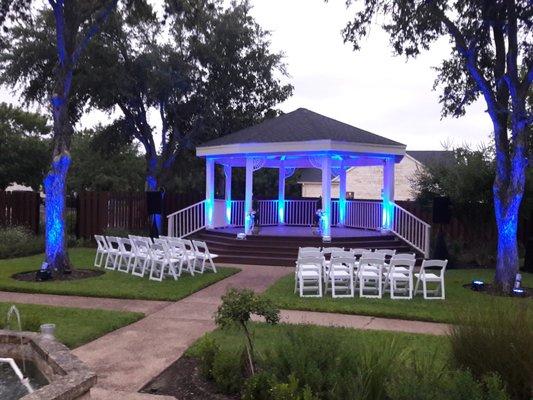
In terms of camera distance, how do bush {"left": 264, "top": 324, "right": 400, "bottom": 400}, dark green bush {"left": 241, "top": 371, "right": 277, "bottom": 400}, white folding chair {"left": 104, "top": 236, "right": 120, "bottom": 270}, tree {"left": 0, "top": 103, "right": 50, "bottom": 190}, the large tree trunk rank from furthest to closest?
tree {"left": 0, "top": 103, "right": 50, "bottom": 190} → white folding chair {"left": 104, "top": 236, "right": 120, "bottom": 270} → the large tree trunk → dark green bush {"left": 241, "top": 371, "right": 277, "bottom": 400} → bush {"left": 264, "top": 324, "right": 400, "bottom": 400}

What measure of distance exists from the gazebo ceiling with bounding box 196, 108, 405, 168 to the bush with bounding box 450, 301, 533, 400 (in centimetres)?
1129

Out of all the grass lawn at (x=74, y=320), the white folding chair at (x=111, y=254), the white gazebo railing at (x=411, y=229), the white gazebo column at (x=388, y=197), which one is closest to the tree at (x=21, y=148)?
the white folding chair at (x=111, y=254)

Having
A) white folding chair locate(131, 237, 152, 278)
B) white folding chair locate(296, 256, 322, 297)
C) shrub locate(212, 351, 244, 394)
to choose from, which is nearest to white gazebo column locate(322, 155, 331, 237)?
white folding chair locate(296, 256, 322, 297)

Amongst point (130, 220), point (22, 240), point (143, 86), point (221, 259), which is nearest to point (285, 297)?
point (221, 259)

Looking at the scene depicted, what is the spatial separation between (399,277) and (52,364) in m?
6.90

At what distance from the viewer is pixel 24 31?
826 inches

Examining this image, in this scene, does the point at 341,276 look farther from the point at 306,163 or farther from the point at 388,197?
the point at 306,163

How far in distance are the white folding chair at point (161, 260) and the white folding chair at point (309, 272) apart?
296 cm

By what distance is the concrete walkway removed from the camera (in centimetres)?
575

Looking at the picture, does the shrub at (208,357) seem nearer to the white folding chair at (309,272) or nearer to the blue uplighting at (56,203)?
the white folding chair at (309,272)

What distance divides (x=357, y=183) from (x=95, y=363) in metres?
38.4

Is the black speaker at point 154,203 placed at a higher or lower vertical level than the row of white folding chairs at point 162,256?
higher

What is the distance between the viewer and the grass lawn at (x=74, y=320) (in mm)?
7016

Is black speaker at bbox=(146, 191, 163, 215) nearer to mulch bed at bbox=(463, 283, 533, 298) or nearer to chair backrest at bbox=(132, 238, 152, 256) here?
chair backrest at bbox=(132, 238, 152, 256)
